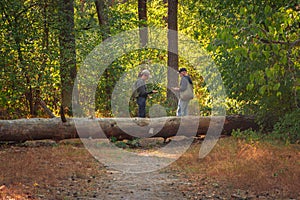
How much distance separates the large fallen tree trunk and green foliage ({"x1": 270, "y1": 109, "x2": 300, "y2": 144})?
2752 mm

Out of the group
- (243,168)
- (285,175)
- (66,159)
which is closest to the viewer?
(285,175)

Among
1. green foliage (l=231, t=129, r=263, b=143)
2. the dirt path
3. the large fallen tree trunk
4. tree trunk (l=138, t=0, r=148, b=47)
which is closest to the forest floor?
the dirt path

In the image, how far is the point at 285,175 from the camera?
9.62 meters

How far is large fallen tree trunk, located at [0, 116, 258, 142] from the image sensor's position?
563 inches

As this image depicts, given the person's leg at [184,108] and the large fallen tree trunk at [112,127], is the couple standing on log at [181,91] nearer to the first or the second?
the person's leg at [184,108]

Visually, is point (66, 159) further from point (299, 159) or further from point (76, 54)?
point (299, 159)

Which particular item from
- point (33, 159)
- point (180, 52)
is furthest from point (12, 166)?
point (180, 52)

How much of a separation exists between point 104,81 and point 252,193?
1374 cm

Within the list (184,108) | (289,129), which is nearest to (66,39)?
(184,108)

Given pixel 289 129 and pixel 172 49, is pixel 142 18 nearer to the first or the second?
pixel 172 49

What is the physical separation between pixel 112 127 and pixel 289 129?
19.0 ft

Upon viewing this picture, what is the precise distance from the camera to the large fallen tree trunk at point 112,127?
14.3 metres

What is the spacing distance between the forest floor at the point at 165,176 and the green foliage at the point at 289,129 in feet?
1.49

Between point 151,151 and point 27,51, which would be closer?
point 27,51
